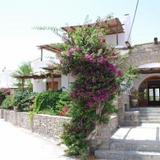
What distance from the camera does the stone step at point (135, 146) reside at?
429 inches

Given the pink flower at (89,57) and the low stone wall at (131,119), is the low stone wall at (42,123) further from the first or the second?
the low stone wall at (131,119)

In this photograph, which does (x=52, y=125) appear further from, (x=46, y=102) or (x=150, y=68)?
(x=150, y=68)

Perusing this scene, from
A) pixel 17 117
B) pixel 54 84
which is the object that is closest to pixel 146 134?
pixel 17 117

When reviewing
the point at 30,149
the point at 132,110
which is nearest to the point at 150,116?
the point at 132,110

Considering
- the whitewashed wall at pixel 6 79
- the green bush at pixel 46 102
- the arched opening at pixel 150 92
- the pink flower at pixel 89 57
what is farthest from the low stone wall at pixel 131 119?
the whitewashed wall at pixel 6 79

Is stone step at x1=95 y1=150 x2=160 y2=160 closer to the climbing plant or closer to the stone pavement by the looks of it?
the stone pavement

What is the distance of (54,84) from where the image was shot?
31578mm

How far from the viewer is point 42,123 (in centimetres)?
1662

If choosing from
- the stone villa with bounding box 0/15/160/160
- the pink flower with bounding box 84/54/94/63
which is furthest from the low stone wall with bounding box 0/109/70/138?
the pink flower with bounding box 84/54/94/63

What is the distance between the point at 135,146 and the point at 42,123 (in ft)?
22.1

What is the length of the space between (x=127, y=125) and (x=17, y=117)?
8.38 meters

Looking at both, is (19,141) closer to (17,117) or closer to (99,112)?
(99,112)

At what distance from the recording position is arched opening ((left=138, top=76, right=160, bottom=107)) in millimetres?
29375

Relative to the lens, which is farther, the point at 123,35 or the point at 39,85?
the point at 39,85
